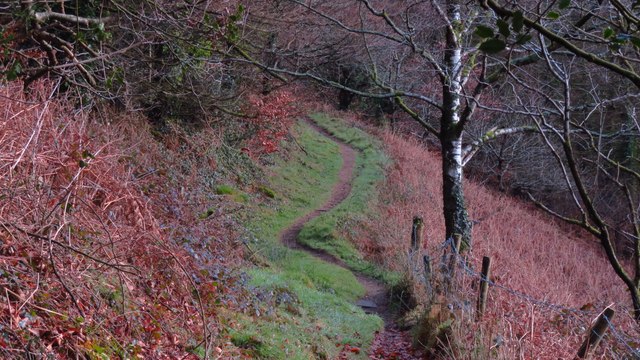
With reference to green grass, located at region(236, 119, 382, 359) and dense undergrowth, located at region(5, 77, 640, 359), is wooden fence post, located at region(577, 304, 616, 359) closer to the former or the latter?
dense undergrowth, located at region(5, 77, 640, 359)

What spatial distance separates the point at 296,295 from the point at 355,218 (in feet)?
26.8

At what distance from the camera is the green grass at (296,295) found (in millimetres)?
7105

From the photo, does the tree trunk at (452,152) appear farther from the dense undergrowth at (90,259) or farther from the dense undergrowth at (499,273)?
the dense undergrowth at (90,259)

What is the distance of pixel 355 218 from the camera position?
682 inches

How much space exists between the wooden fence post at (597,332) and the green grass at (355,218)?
6.79 meters

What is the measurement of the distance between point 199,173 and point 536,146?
1578 centimetres

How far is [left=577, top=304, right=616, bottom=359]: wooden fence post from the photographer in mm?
5630

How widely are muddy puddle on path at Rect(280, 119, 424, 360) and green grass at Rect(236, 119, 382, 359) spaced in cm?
17

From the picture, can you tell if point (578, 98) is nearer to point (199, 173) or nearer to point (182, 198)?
point (199, 173)

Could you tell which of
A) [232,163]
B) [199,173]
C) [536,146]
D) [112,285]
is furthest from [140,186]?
[536,146]

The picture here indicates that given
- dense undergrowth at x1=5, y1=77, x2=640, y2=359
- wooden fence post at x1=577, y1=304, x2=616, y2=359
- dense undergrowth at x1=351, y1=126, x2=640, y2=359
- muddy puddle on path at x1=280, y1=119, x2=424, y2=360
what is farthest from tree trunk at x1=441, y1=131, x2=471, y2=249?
wooden fence post at x1=577, y1=304, x2=616, y2=359

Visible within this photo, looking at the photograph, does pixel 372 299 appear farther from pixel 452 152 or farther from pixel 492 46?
pixel 492 46

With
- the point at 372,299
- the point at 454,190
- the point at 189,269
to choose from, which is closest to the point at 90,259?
the point at 189,269

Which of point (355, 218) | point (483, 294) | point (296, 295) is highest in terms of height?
point (483, 294)
